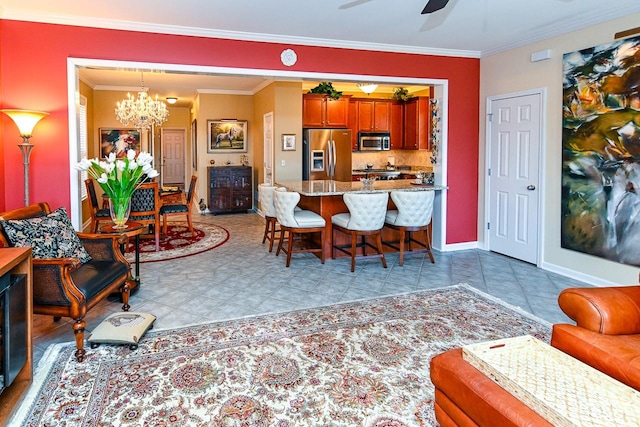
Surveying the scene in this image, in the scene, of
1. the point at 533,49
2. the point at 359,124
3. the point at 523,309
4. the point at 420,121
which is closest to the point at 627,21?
the point at 533,49

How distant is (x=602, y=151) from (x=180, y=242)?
544 cm

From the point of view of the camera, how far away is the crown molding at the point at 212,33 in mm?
4047

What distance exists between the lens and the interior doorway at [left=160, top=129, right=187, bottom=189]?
13.3 m

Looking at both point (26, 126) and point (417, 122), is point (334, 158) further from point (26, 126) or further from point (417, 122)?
point (26, 126)

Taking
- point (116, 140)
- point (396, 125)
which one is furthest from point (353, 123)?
point (116, 140)

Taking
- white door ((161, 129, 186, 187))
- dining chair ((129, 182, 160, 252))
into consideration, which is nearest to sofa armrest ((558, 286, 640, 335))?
dining chair ((129, 182, 160, 252))

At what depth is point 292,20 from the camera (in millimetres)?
4305

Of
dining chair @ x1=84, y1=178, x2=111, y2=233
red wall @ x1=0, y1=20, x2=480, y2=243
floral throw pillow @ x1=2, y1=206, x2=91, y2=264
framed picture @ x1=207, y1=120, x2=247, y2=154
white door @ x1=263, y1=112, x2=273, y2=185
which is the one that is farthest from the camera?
framed picture @ x1=207, y1=120, x2=247, y2=154

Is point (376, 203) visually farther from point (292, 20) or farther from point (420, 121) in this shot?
point (420, 121)

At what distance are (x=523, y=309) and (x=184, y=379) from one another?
276 cm

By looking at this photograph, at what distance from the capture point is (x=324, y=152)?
8.23 metres

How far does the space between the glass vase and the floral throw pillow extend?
0.43 metres

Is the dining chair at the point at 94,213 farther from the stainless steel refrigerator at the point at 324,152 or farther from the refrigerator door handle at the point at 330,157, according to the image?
the refrigerator door handle at the point at 330,157

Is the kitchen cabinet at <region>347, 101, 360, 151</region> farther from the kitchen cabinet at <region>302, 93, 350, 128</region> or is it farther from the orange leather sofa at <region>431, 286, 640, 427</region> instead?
the orange leather sofa at <region>431, 286, 640, 427</region>
